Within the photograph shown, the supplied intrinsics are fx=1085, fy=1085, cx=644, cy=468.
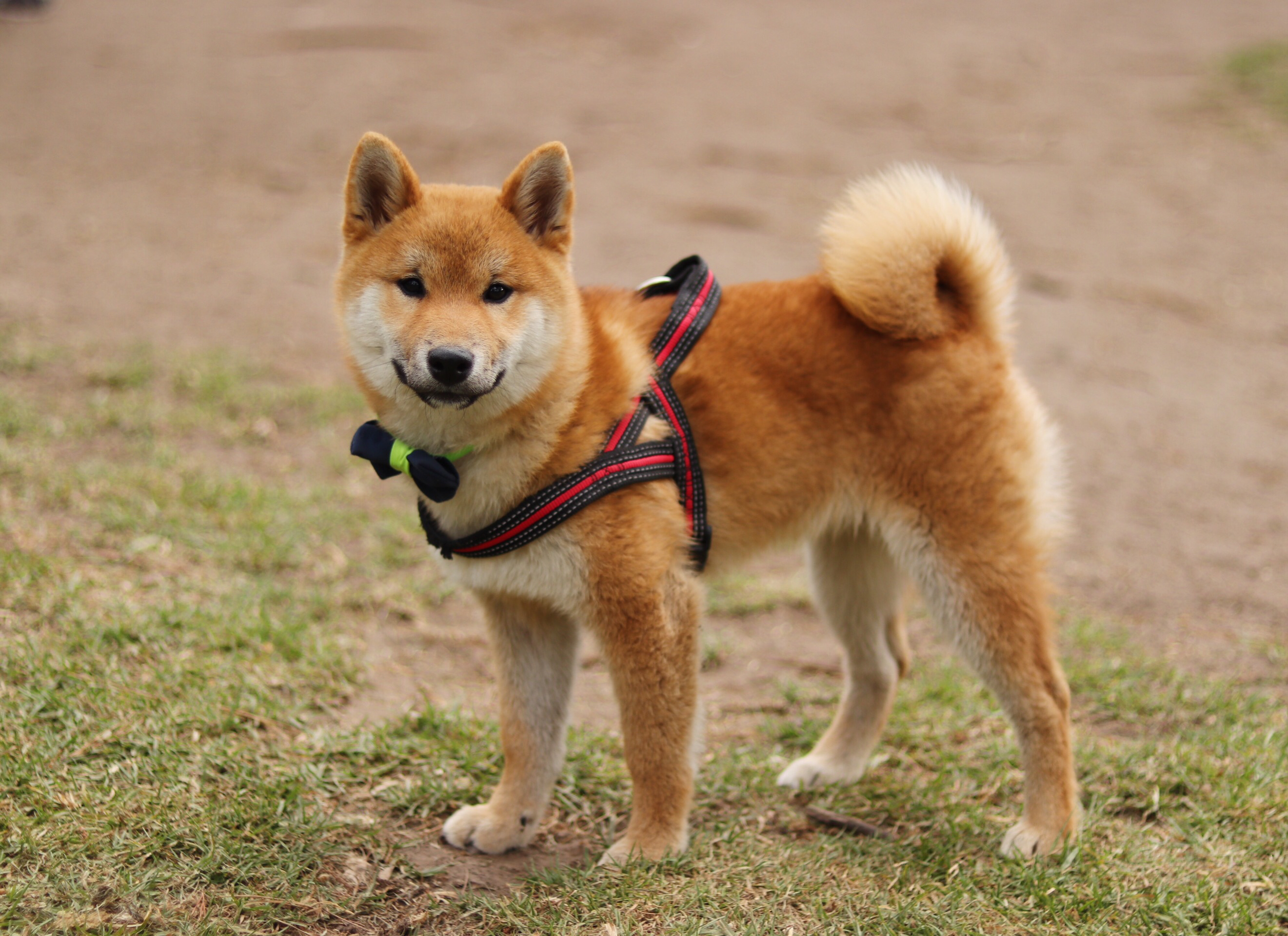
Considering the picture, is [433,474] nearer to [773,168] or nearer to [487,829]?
[487,829]

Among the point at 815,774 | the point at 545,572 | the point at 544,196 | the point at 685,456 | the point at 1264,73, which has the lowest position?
the point at 815,774

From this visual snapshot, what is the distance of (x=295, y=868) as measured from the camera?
2.99 metres

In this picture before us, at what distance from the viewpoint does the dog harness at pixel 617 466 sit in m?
3.04

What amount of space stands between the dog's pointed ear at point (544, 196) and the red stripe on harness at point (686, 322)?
0.45 meters

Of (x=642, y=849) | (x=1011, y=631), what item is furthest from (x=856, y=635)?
(x=642, y=849)

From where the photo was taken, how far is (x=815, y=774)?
12.6ft

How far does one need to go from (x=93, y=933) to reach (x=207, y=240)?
24.3ft

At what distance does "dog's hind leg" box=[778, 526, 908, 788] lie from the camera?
12.8 feet

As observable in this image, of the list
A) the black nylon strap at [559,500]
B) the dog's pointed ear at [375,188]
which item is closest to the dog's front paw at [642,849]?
the black nylon strap at [559,500]

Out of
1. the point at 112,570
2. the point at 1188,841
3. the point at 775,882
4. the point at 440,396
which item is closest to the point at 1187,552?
the point at 1188,841

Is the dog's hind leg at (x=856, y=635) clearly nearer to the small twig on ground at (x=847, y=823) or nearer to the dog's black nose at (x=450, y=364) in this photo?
the small twig on ground at (x=847, y=823)

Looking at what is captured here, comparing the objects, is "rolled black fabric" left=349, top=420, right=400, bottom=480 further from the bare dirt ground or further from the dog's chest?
the bare dirt ground

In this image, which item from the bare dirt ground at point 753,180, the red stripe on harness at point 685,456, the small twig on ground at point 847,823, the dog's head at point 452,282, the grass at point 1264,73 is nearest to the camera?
the dog's head at point 452,282

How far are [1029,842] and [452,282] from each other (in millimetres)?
2441
